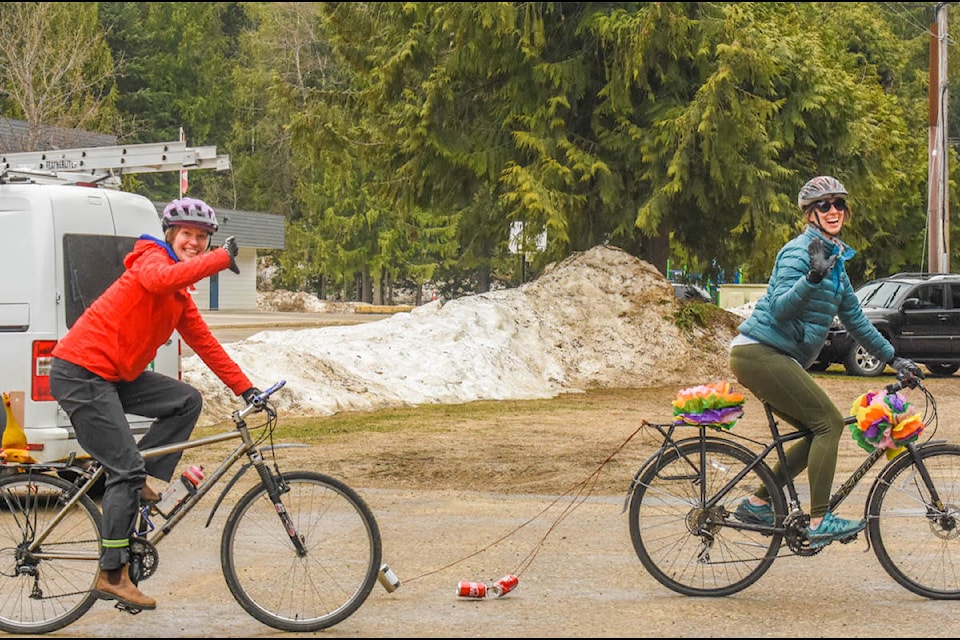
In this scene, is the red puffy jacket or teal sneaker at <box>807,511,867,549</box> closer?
the red puffy jacket

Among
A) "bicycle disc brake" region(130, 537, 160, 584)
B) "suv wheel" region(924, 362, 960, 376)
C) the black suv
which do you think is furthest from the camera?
"suv wheel" region(924, 362, 960, 376)

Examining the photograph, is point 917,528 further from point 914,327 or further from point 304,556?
point 914,327

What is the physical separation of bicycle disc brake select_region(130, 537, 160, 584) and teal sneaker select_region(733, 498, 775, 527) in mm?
2848

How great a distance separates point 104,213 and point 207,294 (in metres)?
53.6

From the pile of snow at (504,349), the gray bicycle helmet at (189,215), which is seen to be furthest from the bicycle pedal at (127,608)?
the pile of snow at (504,349)

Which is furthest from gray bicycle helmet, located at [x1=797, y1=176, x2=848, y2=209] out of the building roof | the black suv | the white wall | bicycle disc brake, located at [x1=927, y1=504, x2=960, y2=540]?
the white wall

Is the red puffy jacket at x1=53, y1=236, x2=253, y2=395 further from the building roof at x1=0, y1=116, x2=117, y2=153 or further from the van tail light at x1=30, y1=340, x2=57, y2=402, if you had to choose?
the building roof at x1=0, y1=116, x2=117, y2=153

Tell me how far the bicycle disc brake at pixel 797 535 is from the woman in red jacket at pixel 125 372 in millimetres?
2696

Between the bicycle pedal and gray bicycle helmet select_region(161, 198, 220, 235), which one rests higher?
gray bicycle helmet select_region(161, 198, 220, 235)

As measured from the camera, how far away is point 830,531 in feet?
22.3

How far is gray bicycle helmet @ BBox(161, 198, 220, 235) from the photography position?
20.8 ft

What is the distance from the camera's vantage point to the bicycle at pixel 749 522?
6824 mm

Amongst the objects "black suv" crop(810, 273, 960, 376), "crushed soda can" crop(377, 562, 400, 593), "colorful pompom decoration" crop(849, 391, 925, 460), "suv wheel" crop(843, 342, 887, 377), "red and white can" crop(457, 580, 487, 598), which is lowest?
"suv wheel" crop(843, 342, 887, 377)

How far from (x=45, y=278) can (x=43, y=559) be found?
383 centimetres
